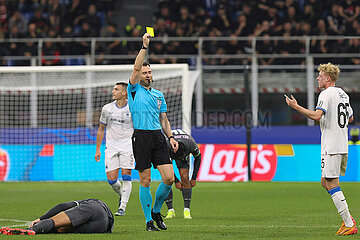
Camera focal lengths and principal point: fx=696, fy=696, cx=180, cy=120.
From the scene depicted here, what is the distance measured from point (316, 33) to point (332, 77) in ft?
48.2

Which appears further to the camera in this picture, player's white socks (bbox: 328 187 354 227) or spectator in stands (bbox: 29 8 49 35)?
spectator in stands (bbox: 29 8 49 35)

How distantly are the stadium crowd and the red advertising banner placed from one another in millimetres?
2910

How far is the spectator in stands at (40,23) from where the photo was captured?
77.3 ft

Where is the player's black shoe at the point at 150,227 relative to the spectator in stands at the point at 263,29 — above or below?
below

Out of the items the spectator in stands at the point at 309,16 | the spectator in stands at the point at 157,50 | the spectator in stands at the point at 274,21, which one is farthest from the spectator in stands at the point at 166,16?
the spectator in stands at the point at 309,16

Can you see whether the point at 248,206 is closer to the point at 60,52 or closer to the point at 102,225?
the point at 102,225

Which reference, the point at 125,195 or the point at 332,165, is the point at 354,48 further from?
the point at 332,165

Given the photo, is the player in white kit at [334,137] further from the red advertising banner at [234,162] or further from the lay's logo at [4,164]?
the lay's logo at [4,164]

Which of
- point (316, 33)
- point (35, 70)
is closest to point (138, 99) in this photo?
point (35, 70)

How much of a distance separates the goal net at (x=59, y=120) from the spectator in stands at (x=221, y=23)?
197 inches

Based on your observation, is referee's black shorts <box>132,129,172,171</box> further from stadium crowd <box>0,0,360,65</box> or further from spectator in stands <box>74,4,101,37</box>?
spectator in stands <box>74,4,101,37</box>

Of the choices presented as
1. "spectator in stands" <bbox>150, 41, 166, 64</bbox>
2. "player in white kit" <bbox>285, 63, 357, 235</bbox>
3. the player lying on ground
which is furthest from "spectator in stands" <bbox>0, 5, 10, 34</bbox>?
"player in white kit" <bbox>285, 63, 357, 235</bbox>

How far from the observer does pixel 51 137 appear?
19.2m

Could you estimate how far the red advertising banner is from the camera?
1836cm
